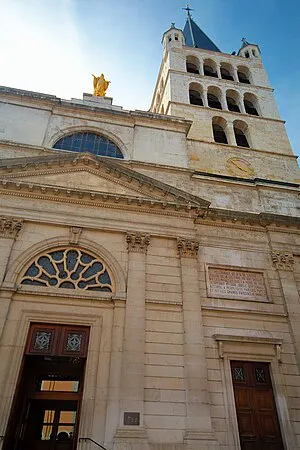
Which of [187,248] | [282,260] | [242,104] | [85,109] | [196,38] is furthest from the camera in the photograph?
[196,38]

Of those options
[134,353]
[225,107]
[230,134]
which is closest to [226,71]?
[225,107]

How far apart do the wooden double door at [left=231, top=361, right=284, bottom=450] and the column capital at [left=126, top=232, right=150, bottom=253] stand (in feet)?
16.4

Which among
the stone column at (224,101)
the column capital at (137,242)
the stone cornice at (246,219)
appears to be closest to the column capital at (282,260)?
the stone cornice at (246,219)

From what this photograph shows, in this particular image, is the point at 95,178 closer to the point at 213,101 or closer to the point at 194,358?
the point at 194,358

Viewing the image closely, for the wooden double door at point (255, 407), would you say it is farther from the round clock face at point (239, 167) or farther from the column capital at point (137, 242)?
the round clock face at point (239, 167)

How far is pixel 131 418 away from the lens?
377 inches

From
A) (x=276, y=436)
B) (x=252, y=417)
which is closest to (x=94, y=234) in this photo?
(x=252, y=417)

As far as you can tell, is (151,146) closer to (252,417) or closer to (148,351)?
(148,351)

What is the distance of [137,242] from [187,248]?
193 cm

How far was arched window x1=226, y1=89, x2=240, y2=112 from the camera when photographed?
25031mm

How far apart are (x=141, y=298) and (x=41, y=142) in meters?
9.13

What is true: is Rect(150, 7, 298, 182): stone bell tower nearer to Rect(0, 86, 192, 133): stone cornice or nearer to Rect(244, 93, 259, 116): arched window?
Rect(244, 93, 259, 116): arched window

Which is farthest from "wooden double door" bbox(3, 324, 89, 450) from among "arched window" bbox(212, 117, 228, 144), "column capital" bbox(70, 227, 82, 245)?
"arched window" bbox(212, 117, 228, 144)

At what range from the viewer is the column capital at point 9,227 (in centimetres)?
1201
